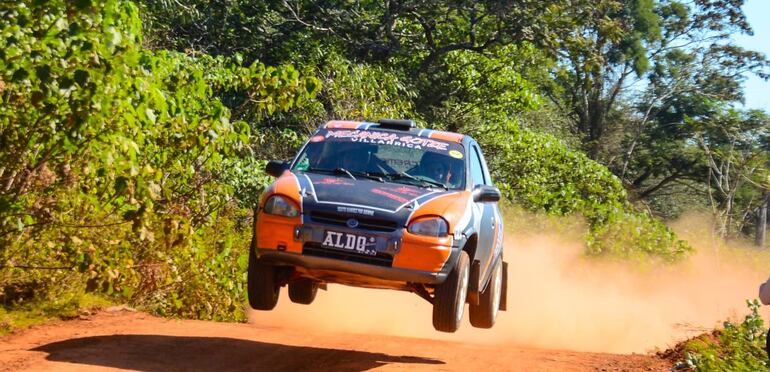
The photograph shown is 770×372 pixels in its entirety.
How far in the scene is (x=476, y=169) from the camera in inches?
420

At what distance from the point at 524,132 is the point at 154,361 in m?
19.3

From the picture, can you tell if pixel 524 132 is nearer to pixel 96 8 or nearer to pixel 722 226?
pixel 722 226

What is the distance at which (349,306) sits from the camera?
1424cm

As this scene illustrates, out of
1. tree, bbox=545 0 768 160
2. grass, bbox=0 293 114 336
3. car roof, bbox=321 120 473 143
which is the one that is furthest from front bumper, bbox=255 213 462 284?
tree, bbox=545 0 768 160

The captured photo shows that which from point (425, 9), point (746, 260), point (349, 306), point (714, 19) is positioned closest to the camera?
point (349, 306)

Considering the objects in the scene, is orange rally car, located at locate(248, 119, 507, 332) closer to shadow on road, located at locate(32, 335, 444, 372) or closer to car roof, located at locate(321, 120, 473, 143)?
car roof, located at locate(321, 120, 473, 143)

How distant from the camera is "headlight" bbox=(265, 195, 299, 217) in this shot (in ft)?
29.8

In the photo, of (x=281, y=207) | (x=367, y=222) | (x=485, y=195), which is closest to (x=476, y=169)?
(x=485, y=195)

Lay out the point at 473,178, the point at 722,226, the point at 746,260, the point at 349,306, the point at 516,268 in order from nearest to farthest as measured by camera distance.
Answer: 1. the point at 473,178
2. the point at 349,306
3. the point at 516,268
4. the point at 746,260
5. the point at 722,226

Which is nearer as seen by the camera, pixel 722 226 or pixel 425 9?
pixel 425 9

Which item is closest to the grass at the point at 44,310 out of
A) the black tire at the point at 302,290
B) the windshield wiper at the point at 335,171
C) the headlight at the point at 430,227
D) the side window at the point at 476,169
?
the black tire at the point at 302,290

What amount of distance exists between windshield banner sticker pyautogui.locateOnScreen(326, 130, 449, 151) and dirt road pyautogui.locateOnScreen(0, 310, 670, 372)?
1.86 m

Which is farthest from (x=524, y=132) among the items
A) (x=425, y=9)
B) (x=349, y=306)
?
(x=349, y=306)

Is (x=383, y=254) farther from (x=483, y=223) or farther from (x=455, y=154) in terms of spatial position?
(x=455, y=154)
